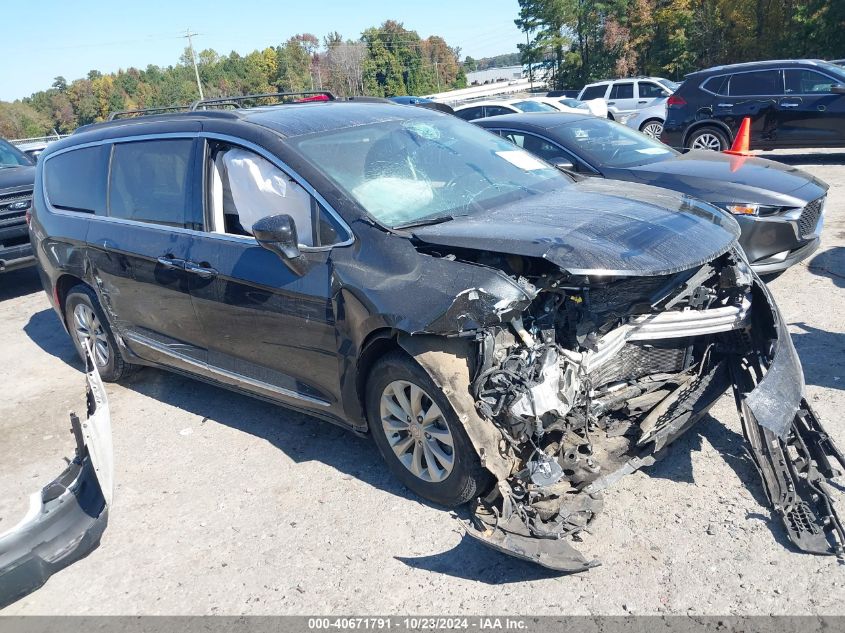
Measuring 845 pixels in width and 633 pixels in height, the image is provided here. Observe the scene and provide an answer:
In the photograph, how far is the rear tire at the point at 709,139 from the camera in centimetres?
1253

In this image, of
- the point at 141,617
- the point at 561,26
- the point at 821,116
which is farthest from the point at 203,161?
the point at 561,26

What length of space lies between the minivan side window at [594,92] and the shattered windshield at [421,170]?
1809 cm

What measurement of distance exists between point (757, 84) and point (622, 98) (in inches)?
337

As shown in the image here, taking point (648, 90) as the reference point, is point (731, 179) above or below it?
below

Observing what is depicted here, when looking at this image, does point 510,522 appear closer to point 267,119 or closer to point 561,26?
point 267,119

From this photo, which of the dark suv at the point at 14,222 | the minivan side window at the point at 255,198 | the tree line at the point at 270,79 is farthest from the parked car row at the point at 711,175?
the tree line at the point at 270,79

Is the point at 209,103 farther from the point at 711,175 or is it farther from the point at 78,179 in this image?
the point at 711,175

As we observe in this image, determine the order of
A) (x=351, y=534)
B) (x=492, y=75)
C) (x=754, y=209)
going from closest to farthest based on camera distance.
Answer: (x=351, y=534) < (x=754, y=209) < (x=492, y=75)

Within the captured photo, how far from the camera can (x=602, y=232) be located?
10.6ft

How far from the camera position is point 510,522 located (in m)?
2.97

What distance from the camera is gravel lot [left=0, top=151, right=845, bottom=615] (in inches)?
111

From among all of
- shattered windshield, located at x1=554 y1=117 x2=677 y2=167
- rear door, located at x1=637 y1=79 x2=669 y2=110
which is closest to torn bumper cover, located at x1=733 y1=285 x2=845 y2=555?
shattered windshield, located at x1=554 y1=117 x2=677 y2=167

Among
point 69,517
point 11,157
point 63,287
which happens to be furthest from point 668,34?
point 69,517

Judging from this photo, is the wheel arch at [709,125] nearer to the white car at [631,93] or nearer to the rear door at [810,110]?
the rear door at [810,110]
